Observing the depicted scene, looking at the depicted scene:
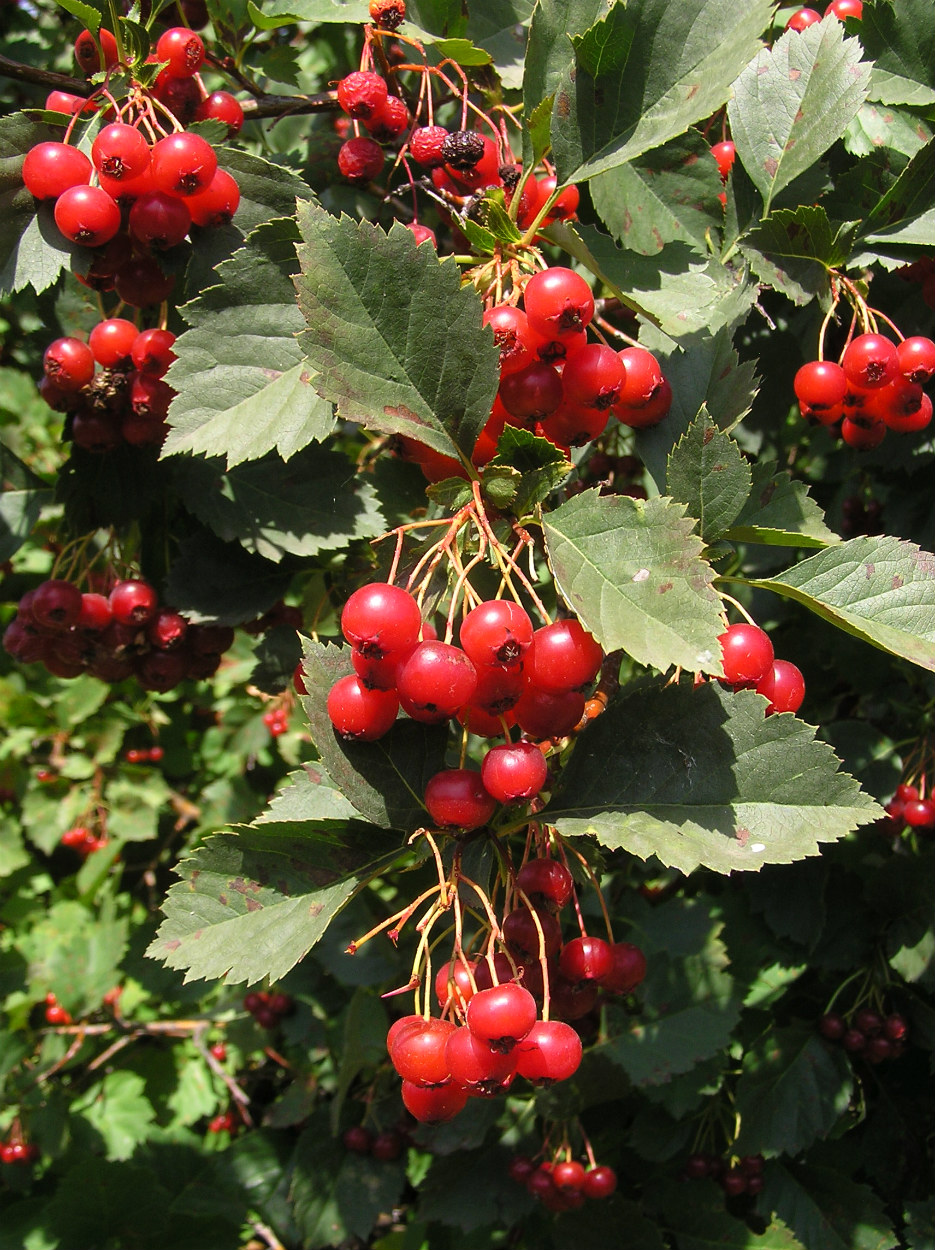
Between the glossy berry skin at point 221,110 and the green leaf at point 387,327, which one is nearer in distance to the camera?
the green leaf at point 387,327

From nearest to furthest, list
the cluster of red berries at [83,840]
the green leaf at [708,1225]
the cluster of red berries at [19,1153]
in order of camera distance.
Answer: the green leaf at [708,1225] < the cluster of red berries at [19,1153] < the cluster of red berries at [83,840]

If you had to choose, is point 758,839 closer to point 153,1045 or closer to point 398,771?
point 398,771

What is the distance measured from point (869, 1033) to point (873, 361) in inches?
74.9

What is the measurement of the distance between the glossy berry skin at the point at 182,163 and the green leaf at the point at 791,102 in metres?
0.97

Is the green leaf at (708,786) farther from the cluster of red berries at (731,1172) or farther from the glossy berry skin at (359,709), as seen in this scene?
the cluster of red berries at (731,1172)

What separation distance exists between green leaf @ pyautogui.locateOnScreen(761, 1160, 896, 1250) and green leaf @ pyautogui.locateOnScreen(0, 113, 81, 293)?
3024 mm

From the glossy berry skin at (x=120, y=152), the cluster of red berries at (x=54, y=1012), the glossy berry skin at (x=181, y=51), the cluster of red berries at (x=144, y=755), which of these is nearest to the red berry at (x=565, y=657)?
the glossy berry skin at (x=120, y=152)

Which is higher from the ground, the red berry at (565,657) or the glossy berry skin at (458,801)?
the red berry at (565,657)

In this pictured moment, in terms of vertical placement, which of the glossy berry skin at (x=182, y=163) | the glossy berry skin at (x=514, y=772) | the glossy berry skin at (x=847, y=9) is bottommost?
the glossy berry skin at (x=514, y=772)

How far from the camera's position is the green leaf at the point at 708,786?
1153 mm

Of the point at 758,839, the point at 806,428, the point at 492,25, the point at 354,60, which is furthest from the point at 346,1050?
the point at 354,60

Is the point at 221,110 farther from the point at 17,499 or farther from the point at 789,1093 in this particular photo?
the point at 789,1093

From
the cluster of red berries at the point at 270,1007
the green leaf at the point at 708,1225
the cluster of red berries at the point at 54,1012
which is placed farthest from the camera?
the cluster of red berries at the point at 54,1012

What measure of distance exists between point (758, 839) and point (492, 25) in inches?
75.2
